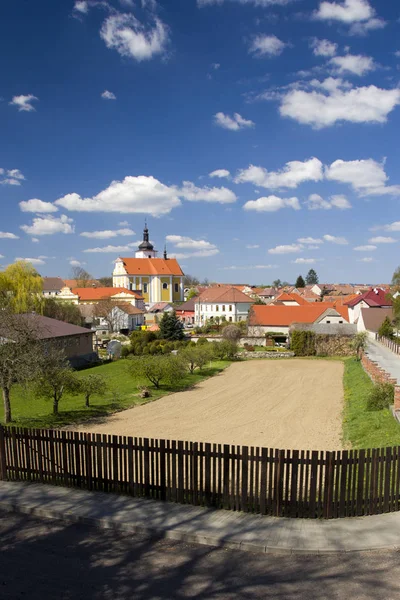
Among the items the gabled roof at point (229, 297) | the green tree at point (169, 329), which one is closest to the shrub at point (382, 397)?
the green tree at point (169, 329)

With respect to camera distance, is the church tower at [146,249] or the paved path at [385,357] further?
the church tower at [146,249]

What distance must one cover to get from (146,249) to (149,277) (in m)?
12.9

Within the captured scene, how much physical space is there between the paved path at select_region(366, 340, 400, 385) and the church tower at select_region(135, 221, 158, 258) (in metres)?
82.1

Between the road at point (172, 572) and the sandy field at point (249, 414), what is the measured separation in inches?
334

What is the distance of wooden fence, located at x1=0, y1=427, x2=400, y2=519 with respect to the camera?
761 cm

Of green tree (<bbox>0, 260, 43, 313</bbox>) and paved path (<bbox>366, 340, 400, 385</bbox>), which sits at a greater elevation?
green tree (<bbox>0, 260, 43, 313</bbox>)

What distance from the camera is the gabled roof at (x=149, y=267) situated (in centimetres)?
11181

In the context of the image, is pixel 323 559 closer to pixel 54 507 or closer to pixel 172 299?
pixel 54 507

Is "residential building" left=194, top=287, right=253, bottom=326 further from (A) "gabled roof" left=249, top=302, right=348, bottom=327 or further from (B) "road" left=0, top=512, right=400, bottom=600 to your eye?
(B) "road" left=0, top=512, right=400, bottom=600

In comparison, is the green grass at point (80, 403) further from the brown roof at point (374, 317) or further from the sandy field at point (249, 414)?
the brown roof at point (374, 317)

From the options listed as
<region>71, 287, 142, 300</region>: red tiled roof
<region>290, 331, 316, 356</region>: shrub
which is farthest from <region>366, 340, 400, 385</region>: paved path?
<region>71, 287, 142, 300</region>: red tiled roof

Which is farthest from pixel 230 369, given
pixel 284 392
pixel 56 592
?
pixel 56 592

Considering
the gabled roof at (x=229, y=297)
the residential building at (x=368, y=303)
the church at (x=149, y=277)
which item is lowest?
the residential building at (x=368, y=303)

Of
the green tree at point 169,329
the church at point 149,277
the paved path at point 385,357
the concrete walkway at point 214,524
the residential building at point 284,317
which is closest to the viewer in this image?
the concrete walkway at point 214,524
